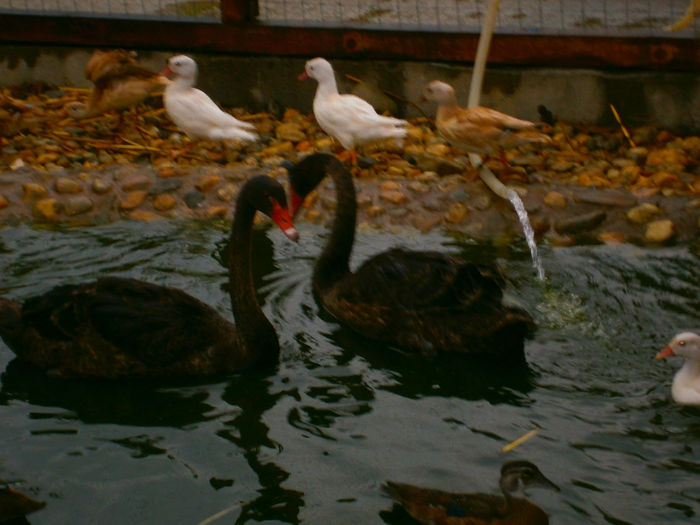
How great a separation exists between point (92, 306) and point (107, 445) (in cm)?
84

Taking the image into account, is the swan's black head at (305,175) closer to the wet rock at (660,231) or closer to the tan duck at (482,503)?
the wet rock at (660,231)

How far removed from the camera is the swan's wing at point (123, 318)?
529 centimetres

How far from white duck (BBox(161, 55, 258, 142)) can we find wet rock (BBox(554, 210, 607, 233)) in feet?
8.07

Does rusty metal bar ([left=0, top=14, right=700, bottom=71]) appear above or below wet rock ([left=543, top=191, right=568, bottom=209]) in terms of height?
above

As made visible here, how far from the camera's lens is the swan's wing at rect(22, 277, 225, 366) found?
208 inches

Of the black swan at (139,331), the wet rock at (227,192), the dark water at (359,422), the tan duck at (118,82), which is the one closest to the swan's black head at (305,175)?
the dark water at (359,422)

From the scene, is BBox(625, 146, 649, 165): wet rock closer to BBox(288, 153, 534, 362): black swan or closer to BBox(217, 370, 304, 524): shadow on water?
BBox(288, 153, 534, 362): black swan

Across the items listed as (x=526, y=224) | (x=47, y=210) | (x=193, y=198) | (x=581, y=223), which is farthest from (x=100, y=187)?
(x=581, y=223)

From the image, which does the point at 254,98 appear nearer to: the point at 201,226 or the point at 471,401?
the point at 201,226

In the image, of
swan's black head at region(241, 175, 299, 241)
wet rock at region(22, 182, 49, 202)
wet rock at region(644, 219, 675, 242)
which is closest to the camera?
swan's black head at region(241, 175, 299, 241)

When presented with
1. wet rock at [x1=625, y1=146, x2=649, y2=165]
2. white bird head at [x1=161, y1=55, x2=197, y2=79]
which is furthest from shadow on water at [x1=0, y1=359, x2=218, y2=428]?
wet rock at [x1=625, y1=146, x2=649, y2=165]

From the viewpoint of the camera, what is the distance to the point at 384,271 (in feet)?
19.7

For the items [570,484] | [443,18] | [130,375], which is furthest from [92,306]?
[443,18]

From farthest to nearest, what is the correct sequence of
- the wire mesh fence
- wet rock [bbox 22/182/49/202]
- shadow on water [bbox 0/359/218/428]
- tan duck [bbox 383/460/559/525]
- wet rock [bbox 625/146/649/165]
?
1. the wire mesh fence
2. wet rock [bbox 625/146/649/165]
3. wet rock [bbox 22/182/49/202]
4. shadow on water [bbox 0/359/218/428]
5. tan duck [bbox 383/460/559/525]
